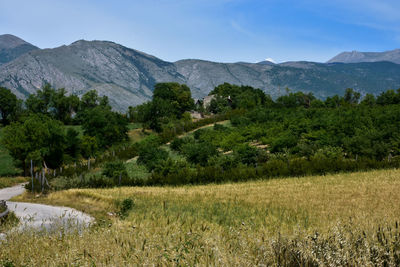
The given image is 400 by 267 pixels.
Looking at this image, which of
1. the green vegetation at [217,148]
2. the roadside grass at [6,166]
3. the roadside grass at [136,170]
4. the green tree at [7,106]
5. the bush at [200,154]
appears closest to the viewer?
the green vegetation at [217,148]

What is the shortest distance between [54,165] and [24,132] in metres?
8.39

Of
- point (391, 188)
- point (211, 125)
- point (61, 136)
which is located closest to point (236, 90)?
point (211, 125)

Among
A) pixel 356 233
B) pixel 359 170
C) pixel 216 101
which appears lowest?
pixel 359 170

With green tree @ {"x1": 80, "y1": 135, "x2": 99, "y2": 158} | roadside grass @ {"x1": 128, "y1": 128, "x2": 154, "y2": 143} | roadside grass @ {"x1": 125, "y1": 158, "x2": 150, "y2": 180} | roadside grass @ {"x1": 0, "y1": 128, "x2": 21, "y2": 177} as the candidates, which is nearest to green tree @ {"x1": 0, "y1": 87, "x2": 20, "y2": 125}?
roadside grass @ {"x1": 0, "y1": 128, "x2": 21, "y2": 177}

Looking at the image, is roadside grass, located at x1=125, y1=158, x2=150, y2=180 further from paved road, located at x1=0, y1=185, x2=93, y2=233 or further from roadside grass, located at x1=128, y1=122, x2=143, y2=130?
roadside grass, located at x1=128, y1=122, x2=143, y2=130

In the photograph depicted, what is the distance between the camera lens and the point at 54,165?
170 ft

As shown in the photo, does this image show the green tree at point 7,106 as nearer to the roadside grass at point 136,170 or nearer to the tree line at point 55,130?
the tree line at point 55,130

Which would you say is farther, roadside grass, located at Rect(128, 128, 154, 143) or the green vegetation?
roadside grass, located at Rect(128, 128, 154, 143)

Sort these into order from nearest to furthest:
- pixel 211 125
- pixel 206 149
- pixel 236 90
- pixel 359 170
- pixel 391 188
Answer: pixel 391 188
pixel 359 170
pixel 206 149
pixel 211 125
pixel 236 90

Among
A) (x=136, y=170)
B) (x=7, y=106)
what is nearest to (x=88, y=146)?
(x=136, y=170)

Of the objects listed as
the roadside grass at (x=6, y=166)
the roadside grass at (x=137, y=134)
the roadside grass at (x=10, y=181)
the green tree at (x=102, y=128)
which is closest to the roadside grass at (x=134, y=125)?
the roadside grass at (x=137, y=134)

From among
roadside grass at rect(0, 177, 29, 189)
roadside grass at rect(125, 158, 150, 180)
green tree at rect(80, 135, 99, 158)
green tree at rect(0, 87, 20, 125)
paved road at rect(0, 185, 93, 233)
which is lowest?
roadside grass at rect(0, 177, 29, 189)

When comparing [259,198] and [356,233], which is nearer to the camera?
[356,233]

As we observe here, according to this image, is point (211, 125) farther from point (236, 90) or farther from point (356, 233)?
point (356, 233)
